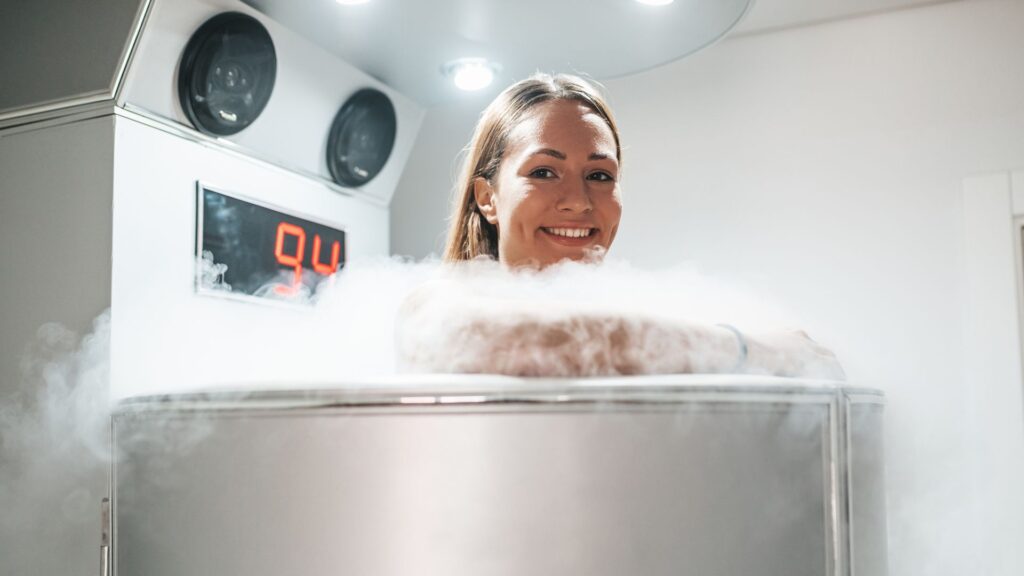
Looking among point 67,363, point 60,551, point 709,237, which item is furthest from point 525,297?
point 709,237

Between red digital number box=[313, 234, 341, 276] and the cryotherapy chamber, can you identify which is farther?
red digital number box=[313, 234, 341, 276]

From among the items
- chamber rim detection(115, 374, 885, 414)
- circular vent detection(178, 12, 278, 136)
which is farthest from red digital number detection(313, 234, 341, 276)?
chamber rim detection(115, 374, 885, 414)

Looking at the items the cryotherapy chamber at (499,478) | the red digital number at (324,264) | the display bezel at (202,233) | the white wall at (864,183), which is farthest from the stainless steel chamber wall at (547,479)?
the red digital number at (324,264)

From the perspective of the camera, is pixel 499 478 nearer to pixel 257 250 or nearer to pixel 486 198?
pixel 486 198

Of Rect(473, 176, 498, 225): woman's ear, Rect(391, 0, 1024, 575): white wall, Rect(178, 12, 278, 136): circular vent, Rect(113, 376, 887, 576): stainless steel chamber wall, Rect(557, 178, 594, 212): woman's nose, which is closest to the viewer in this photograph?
Rect(113, 376, 887, 576): stainless steel chamber wall

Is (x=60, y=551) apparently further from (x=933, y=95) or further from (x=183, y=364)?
(x=933, y=95)

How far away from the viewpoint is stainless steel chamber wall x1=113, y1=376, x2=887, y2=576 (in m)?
0.70

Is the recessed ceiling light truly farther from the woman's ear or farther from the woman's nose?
the woman's nose

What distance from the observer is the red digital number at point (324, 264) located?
2.06 meters

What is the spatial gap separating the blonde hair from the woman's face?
22 millimetres

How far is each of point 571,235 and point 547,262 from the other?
0.14 ft

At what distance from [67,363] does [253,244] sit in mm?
399

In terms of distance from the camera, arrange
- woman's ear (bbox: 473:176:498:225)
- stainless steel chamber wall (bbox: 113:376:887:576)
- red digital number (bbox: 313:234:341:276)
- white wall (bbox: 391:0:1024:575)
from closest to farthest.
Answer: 1. stainless steel chamber wall (bbox: 113:376:887:576)
2. woman's ear (bbox: 473:176:498:225)
3. white wall (bbox: 391:0:1024:575)
4. red digital number (bbox: 313:234:341:276)

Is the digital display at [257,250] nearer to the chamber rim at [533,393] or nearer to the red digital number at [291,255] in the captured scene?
the red digital number at [291,255]
